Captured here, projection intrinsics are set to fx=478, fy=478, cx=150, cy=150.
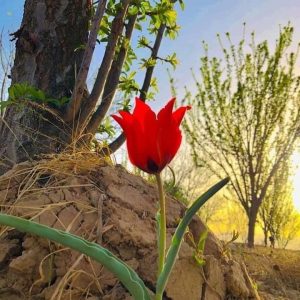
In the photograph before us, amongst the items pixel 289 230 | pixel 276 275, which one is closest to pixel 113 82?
pixel 276 275

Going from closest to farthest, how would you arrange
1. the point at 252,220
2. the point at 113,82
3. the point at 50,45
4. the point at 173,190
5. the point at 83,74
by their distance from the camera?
the point at 83,74
the point at 50,45
the point at 113,82
the point at 173,190
the point at 252,220

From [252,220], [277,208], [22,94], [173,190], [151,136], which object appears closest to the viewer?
[151,136]

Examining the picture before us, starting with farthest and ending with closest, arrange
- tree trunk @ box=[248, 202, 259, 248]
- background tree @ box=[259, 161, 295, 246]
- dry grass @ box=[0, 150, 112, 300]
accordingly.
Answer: background tree @ box=[259, 161, 295, 246] → tree trunk @ box=[248, 202, 259, 248] → dry grass @ box=[0, 150, 112, 300]

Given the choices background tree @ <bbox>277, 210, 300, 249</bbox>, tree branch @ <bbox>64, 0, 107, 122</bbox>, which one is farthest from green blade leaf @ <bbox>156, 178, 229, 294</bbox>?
background tree @ <bbox>277, 210, 300, 249</bbox>

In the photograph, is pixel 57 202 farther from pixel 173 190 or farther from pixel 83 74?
pixel 173 190

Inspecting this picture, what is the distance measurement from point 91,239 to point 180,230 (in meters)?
0.61

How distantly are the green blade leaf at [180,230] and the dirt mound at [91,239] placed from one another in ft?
1.51

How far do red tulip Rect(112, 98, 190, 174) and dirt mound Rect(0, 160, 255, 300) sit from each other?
2.15ft

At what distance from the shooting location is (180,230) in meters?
1.24

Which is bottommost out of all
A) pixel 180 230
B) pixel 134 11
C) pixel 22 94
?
pixel 180 230

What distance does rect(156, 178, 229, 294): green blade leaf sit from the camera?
1.21 meters

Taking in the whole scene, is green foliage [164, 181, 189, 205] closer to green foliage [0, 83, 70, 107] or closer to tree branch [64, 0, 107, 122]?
tree branch [64, 0, 107, 122]

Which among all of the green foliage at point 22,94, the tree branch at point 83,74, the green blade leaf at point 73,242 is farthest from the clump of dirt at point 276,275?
the green blade leaf at point 73,242

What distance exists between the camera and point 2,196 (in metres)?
1.96
